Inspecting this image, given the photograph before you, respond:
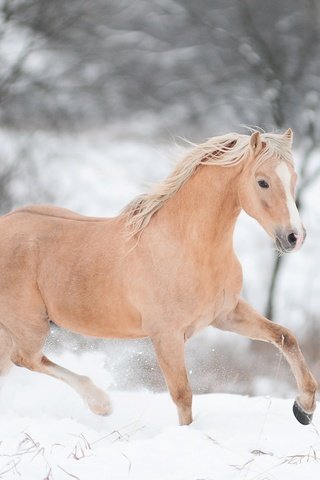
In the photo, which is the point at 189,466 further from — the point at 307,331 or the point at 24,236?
the point at 307,331

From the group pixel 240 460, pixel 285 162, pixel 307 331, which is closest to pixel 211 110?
pixel 307 331

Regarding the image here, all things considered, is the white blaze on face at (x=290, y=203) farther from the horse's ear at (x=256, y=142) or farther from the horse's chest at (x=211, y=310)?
the horse's chest at (x=211, y=310)

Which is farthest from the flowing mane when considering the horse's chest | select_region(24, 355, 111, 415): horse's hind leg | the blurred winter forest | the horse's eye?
the blurred winter forest

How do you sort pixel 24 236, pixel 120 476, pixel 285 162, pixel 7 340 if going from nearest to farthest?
pixel 120 476 → pixel 285 162 → pixel 24 236 → pixel 7 340

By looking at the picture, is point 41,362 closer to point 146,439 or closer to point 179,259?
point 179,259

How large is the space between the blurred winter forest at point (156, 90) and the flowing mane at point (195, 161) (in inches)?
181

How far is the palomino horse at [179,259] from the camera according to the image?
3.60 metres

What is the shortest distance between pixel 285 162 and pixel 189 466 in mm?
1636

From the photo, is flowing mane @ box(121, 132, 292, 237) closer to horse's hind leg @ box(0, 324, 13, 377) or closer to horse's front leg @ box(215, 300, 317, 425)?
horse's front leg @ box(215, 300, 317, 425)

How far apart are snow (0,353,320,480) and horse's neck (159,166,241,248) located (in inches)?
37.0

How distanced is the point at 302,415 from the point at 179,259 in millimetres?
1045

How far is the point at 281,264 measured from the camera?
9.30m

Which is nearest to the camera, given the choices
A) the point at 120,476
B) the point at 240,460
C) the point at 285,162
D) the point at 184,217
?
the point at 120,476

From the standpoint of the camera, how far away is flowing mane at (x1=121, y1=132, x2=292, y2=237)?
367 cm
